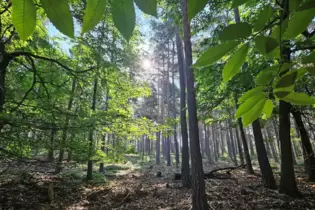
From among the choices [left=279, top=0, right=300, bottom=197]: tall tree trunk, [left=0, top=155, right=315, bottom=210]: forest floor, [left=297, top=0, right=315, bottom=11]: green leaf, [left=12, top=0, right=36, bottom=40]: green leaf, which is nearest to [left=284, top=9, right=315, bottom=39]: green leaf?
[left=297, top=0, right=315, bottom=11]: green leaf

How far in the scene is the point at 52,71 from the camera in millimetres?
5262

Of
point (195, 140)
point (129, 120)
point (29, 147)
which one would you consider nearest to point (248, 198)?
point (195, 140)

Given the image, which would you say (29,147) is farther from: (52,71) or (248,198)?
(248,198)

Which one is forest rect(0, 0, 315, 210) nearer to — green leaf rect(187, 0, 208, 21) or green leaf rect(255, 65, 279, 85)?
green leaf rect(255, 65, 279, 85)

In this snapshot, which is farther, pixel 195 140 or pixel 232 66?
pixel 195 140

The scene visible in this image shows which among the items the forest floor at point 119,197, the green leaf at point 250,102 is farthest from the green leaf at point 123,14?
the forest floor at point 119,197

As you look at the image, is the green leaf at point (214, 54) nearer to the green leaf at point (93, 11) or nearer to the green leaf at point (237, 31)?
the green leaf at point (237, 31)

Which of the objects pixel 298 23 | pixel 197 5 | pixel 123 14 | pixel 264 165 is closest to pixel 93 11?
pixel 123 14

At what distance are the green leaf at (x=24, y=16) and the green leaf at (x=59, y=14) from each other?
0.05 meters

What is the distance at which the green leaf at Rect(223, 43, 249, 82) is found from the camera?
23.6 inches

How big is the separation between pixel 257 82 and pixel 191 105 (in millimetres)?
4539

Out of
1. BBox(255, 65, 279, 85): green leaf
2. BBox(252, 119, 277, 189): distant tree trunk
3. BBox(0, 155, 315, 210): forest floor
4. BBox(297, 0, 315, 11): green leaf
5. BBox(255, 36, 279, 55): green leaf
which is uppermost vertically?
BBox(297, 0, 315, 11): green leaf

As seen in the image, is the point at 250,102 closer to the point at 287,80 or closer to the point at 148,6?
the point at 287,80

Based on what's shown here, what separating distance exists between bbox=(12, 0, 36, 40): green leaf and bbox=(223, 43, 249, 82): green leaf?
0.56m
